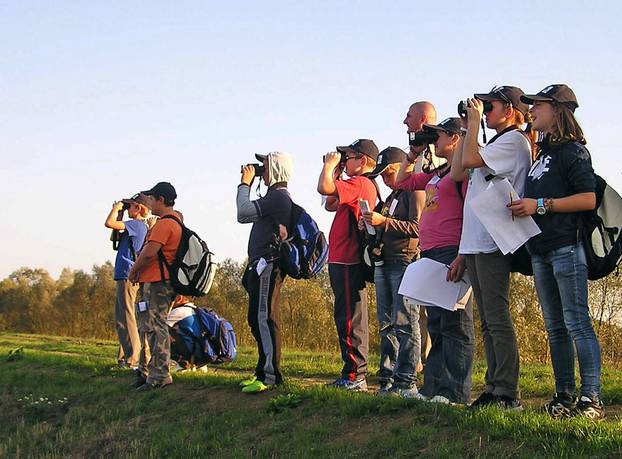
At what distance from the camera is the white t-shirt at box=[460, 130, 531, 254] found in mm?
5887

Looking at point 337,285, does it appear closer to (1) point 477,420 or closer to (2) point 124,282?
(1) point 477,420

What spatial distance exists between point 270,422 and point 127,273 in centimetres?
492

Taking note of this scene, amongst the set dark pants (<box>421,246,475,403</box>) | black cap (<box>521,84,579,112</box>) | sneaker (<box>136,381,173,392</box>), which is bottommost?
sneaker (<box>136,381,173,392</box>)

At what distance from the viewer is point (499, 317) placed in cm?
596

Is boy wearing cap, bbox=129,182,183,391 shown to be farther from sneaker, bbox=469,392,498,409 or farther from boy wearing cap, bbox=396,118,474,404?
sneaker, bbox=469,392,498,409

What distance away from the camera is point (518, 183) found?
6047 millimetres

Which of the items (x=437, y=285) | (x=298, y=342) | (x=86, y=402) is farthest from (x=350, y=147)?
(x=298, y=342)

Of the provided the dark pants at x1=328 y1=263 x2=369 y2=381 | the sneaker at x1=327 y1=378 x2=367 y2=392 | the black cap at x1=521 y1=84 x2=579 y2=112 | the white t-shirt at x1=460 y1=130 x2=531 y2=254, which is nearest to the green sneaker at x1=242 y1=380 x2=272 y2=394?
the sneaker at x1=327 y1=378 x2=367 y2=392

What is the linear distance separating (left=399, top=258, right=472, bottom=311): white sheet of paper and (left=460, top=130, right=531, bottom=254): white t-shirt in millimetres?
489

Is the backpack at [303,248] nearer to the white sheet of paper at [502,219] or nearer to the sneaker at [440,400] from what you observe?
the sneaker at [440,400]

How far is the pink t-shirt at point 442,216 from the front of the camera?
671 centimetres

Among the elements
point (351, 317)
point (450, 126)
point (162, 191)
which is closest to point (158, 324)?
point (162, 191)

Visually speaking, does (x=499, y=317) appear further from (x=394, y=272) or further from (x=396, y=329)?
(x=394, y=272)

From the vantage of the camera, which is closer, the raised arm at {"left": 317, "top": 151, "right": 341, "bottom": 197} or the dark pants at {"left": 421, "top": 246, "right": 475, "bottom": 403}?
the dark pants at {"left": 421, "top": 246, "right": 475, "bottom": 403}
